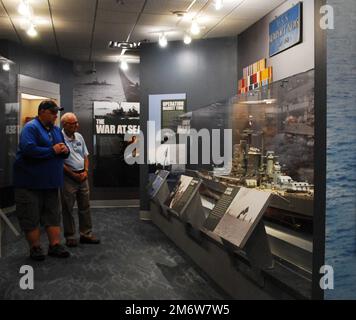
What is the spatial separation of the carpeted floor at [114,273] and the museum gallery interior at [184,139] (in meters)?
0.02

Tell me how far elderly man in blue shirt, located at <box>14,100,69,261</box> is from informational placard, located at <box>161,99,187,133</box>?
2929mm

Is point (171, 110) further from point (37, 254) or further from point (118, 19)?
point (37, 254)

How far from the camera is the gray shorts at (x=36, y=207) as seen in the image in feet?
14.3

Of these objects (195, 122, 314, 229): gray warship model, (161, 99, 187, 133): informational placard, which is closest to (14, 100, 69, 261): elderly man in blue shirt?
(195, 122, 314, 229): gray warship model

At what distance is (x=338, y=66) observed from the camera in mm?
2047

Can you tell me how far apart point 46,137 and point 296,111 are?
2443 millimetres

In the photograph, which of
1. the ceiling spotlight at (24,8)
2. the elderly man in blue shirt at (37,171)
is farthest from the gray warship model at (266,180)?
the ceiling spotlight at (24,8)

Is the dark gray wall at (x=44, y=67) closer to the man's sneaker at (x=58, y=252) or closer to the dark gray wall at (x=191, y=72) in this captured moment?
the dark gray wall at (x=191, y=72)

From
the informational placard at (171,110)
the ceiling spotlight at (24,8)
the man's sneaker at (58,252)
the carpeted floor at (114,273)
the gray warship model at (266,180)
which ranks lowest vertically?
the carpeted floor at (114,273)

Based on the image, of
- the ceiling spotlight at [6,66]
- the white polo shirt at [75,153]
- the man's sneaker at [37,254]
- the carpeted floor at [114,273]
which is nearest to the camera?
the carpeted floor at [114,273]

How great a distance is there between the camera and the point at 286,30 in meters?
5.17

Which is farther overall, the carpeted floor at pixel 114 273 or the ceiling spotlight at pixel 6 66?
the ceiling spotlight at pixel 6 66
